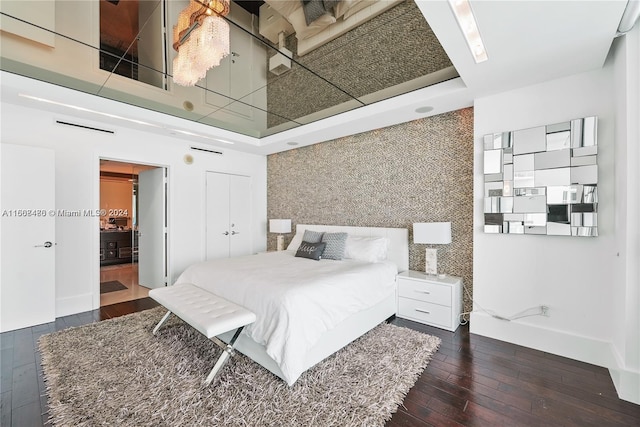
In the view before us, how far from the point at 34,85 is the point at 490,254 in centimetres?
524

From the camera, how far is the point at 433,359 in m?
2.42

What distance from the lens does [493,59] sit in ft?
7.49

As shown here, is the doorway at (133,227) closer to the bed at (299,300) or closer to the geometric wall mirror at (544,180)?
the bed at (299,300)

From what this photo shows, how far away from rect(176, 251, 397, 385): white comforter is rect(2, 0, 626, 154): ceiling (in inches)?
80.8

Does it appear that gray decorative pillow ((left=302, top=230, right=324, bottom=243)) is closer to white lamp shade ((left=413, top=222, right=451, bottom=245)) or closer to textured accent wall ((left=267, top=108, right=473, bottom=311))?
textured accent wall ((left=267, top=108, right=473, bottom=311))

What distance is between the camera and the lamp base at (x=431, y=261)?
3.35m

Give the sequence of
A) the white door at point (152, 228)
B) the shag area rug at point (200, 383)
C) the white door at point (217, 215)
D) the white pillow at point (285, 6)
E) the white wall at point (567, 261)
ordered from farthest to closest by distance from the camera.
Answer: the white door at point (217, 215) < the white door at point (152, 228) < the white pillow at point (285, 6) < the white wall at point (567, 261) < the shag area rug at point (200, 383)

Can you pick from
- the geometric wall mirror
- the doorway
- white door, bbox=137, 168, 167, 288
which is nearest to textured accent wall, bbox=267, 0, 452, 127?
the geometric wall mirror

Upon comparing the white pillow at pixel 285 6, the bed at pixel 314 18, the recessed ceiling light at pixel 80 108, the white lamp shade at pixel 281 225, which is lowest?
the white lamp shade at pixel 281 225

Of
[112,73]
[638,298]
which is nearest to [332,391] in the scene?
[638,298]

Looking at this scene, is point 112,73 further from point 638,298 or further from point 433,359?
point 638,298

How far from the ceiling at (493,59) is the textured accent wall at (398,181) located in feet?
0.96

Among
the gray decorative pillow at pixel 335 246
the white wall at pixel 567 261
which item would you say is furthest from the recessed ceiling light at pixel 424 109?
the gray decorative pillow at pixel 335 246

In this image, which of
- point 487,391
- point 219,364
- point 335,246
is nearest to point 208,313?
point 219,364
